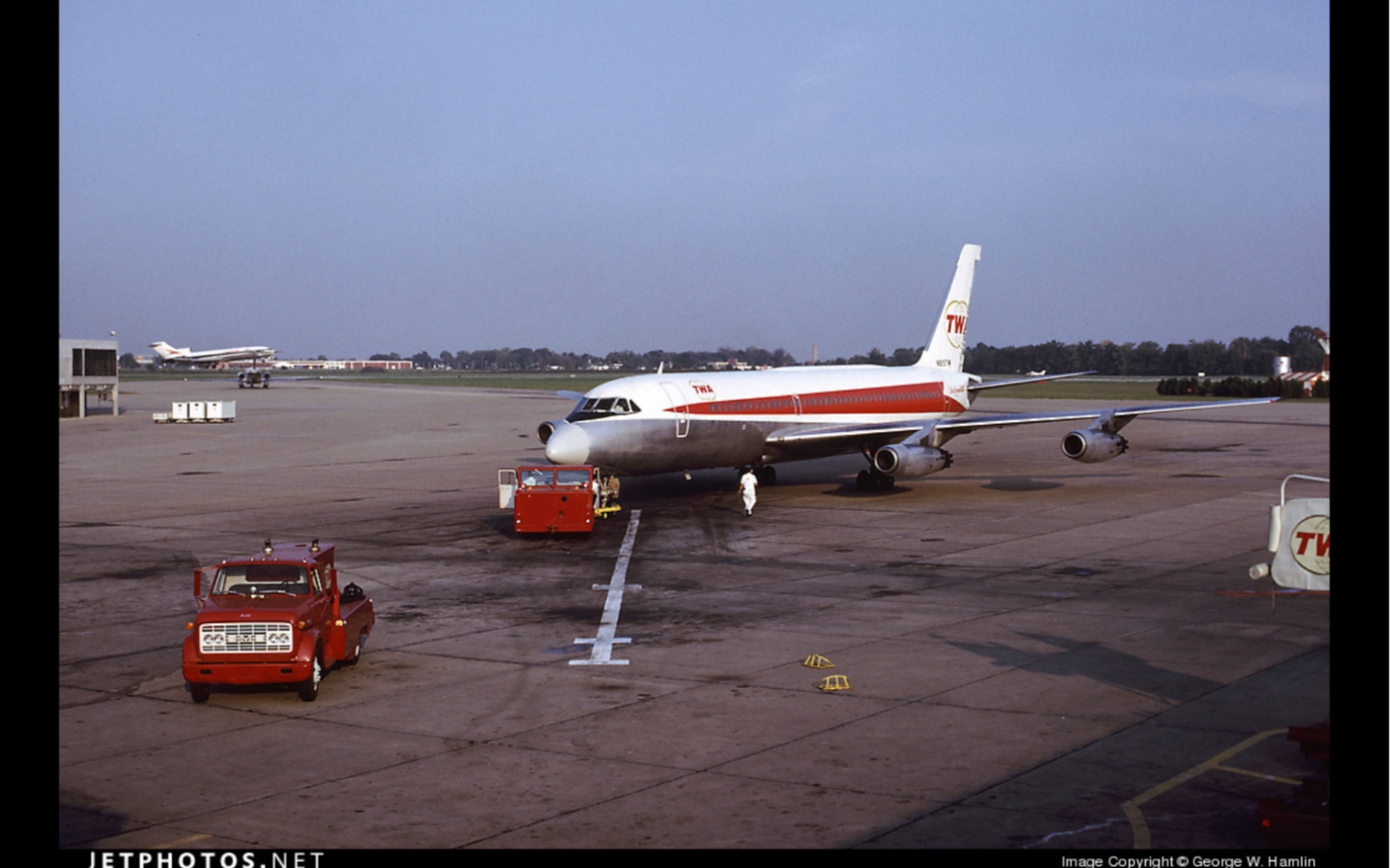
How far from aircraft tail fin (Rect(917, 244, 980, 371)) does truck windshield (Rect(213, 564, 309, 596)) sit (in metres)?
39.1

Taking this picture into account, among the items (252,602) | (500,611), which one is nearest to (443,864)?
(252,602)

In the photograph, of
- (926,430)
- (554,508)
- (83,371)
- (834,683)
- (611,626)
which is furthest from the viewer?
(83,371)

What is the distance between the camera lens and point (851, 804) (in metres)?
13.9

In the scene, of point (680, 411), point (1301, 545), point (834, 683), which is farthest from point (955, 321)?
point (1301, 545)

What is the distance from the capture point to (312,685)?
18.7 m

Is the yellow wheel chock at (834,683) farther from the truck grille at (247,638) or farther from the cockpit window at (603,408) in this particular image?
the cockpit window at (603,408)

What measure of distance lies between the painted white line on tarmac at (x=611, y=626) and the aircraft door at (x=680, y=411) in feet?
26.2

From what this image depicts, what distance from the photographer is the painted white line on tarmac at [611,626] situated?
21234 mm

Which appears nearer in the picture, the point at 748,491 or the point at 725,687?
the point at 725,687

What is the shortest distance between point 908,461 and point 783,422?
16.9ft

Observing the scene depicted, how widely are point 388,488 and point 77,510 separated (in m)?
11.2

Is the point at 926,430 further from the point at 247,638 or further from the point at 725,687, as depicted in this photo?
the point at 247,638

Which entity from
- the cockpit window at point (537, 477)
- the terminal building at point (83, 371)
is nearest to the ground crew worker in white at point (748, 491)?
the cockpit window at point (537, 477)

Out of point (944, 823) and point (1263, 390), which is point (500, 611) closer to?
point (944, 823)
